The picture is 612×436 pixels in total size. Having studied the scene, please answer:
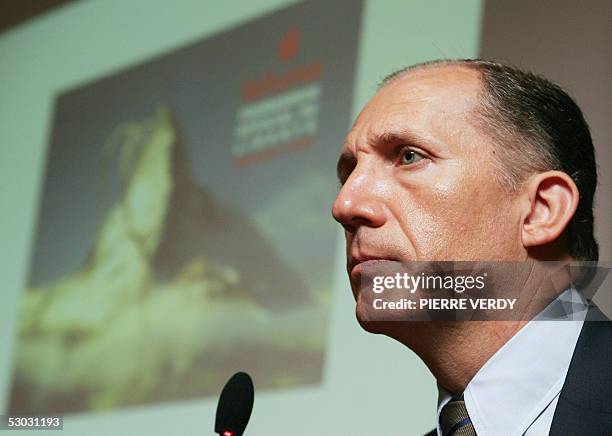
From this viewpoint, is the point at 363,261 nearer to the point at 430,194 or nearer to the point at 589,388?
the point at 430,194

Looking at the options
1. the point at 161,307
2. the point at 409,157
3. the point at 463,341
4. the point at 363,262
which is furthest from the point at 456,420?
the point at 161,307

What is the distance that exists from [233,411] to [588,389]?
55 centimetres

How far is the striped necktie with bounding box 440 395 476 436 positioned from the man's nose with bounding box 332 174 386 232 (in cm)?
33

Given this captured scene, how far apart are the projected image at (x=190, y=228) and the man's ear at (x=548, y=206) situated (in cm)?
109

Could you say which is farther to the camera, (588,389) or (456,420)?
(456,420)

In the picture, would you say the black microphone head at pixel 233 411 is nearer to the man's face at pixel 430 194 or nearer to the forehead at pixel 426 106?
the man's face at pixel 430 194

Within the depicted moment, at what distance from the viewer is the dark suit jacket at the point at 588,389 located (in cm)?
165

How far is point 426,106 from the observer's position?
73.2 inches

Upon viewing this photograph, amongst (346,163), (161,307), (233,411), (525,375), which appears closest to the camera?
(233,411)

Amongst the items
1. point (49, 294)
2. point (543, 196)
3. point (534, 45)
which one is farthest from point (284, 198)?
point (543, 196)

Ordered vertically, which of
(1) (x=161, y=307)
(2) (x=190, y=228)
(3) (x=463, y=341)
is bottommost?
(3) (x=463, y=341)

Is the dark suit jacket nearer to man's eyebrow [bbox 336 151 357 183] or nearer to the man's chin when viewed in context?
the man's chin

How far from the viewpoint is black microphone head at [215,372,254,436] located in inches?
64.8

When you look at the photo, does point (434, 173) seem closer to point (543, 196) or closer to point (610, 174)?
point (543, 196)
